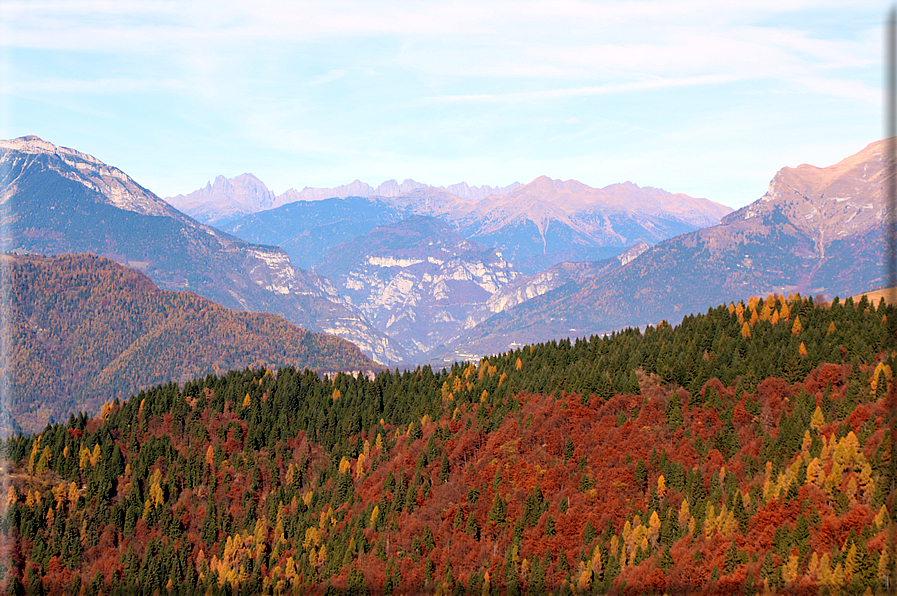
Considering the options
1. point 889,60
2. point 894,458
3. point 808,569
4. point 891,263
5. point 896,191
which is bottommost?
point 808,569

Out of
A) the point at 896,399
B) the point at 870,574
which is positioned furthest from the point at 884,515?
the point at 896,399

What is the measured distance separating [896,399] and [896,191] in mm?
17765

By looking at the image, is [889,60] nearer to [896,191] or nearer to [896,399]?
[896,191]

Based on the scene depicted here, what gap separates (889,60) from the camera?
220 feet

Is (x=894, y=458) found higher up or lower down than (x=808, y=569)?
higher up

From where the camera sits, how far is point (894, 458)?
68375 mm

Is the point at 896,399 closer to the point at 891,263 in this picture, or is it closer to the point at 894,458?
the point at 894,458

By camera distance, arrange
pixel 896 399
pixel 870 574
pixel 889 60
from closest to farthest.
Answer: pixel 889 60 < pixel 896 399 < pixel 870 574

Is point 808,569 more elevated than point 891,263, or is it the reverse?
point 891,263

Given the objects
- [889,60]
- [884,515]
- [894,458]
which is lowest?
[884,515]

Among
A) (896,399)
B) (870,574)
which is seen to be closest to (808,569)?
(870,574)

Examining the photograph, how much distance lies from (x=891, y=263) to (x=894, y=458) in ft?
52.2

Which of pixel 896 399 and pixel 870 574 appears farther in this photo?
pixel 870 574

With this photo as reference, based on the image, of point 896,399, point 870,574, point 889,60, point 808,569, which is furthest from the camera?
point 808,569
